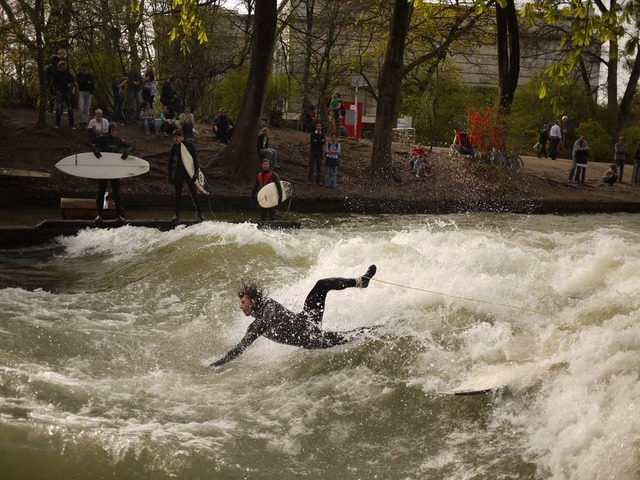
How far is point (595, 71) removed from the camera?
169 feet

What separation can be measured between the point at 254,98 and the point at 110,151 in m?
7.36

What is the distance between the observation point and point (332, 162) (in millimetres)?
25656

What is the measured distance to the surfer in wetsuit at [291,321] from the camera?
969cm

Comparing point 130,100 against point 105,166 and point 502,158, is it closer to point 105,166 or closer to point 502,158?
point 105,166

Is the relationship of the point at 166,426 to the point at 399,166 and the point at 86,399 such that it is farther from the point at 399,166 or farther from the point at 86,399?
the point at 399,166

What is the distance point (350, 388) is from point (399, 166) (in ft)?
68.2

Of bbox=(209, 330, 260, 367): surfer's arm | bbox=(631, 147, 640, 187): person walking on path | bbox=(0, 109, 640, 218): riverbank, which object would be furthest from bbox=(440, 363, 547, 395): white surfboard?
bbox=(631, 147, 640, 187): person walking on path

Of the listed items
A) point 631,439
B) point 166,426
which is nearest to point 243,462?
point 166,426

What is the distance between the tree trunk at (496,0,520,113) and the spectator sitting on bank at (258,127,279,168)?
940cm

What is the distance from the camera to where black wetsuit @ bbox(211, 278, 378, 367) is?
31.8 ft

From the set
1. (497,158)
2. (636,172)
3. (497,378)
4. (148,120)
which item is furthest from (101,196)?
(636,172)

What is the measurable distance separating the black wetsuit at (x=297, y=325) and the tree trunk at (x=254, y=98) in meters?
15.5

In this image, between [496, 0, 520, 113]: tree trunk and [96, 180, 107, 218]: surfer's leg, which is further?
[496, 0, 520, 113]: tree trunk

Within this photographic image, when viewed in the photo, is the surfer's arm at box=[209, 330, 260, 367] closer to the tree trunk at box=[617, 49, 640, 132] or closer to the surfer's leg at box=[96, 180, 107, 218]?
the surfer's leg at box=[96, 180, 107, 218]
